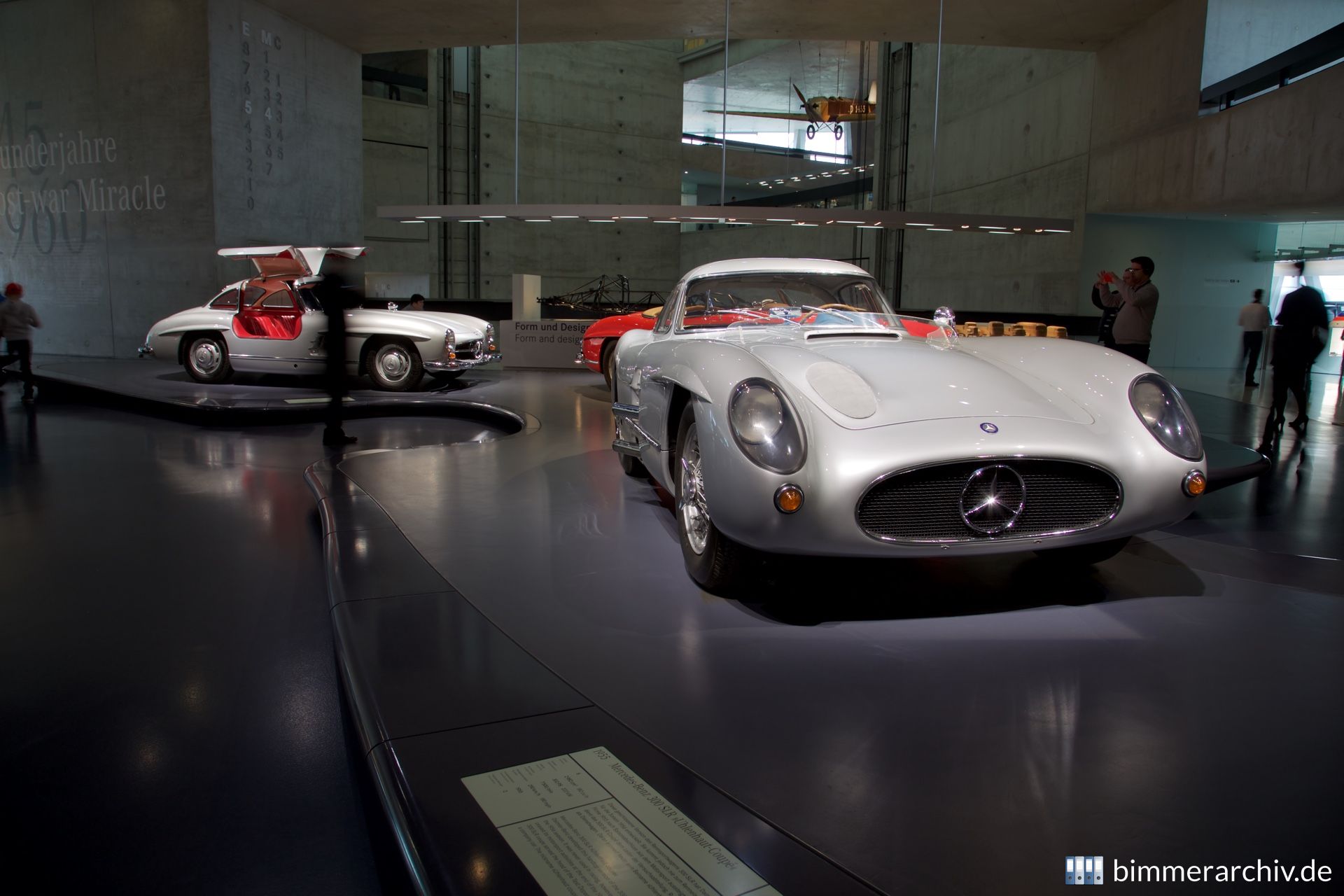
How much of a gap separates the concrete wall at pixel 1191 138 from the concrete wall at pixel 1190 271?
0.57 metres

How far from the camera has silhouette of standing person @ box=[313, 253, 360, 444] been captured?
5504 millimetres

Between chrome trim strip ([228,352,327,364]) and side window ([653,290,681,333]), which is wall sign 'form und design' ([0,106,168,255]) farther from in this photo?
side window ([653,290,681,333])

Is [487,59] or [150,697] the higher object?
[487,59]

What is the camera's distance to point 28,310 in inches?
318

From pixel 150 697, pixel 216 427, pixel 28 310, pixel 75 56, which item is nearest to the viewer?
pixel 150 697

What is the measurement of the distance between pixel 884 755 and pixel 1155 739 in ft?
2.04

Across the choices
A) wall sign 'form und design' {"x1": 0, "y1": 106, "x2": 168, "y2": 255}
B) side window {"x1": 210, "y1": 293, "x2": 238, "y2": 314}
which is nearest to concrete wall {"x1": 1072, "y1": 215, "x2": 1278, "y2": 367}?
side window {"x1": 210, "y1": 293, "x2": 238, "y2": 314}

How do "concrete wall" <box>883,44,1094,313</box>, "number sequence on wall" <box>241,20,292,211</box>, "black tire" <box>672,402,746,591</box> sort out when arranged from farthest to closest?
"concrete wall" <box>883,44,1094,313</box>
"number sequence on wall" <box>241,20,292,211</box>
"black tire" <box>672,402,746,591</box>

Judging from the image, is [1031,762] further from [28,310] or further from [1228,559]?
[28,310]

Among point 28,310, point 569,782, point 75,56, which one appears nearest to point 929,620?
point 569,782

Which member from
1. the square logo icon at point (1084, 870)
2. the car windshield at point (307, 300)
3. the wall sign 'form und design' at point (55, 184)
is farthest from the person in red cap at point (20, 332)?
the square logo icon at point (1084, 870)

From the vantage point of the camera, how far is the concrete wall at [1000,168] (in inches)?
480

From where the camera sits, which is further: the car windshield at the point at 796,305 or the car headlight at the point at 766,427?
the car windshield at the point at 796,305

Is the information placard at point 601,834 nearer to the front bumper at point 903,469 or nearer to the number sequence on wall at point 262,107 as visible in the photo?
the front bumper at point 903,469
